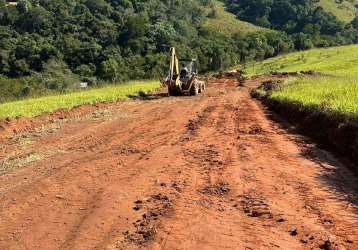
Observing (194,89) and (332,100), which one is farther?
(194,89)

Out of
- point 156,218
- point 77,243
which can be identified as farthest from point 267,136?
point 77,243

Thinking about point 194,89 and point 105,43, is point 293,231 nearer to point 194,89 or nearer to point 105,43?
point 194,89

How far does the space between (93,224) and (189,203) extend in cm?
149

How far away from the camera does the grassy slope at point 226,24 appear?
138 meters

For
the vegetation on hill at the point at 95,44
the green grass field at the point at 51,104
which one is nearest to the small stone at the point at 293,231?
the green grass field at the point at 51,104

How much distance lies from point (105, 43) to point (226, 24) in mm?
67648

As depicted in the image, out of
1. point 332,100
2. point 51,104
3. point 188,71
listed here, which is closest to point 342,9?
point 188,71

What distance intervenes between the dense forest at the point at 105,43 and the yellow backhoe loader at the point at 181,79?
23.2 m

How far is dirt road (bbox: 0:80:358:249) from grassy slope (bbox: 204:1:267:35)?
118601mm

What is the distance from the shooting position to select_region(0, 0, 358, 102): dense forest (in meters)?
68.8

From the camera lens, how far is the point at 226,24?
147m

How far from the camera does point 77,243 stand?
6840 mm

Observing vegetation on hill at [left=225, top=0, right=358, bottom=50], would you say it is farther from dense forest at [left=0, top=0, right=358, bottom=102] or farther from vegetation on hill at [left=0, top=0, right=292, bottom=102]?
vegetation on hill at [left=0, top=0, right=292, bottom=102]

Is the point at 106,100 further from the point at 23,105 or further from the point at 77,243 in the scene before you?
the point at 77,243
